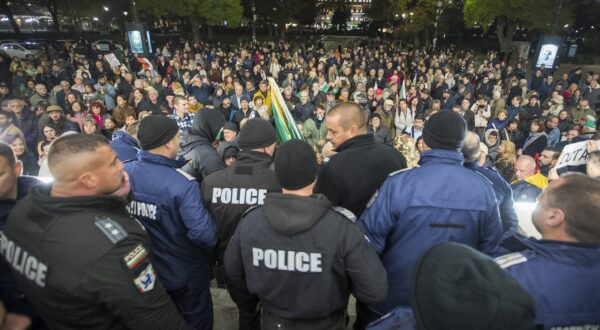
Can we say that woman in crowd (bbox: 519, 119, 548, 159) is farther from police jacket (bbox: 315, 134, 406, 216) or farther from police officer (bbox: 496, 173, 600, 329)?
police officer (bbox: 496, 173, 600, 329)

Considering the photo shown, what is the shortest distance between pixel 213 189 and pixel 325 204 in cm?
125

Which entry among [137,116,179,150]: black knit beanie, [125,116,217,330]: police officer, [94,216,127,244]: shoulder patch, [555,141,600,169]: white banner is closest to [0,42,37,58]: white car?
[137,116,179,150]: black knit beanie

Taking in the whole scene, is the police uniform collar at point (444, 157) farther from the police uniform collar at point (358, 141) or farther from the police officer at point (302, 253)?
the police officer at point (302, 253)

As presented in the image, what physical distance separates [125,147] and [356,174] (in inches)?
111

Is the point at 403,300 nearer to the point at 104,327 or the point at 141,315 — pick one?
the point at 141,315

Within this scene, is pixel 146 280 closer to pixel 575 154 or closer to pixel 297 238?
pixel 297 238

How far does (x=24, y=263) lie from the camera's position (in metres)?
1.68

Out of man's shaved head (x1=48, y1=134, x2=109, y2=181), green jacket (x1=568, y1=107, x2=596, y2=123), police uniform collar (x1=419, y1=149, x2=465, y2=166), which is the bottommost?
green jacket (x1=568, y1=107, x2=596, y2=123)

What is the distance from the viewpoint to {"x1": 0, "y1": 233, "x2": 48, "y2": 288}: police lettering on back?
5.35 ft

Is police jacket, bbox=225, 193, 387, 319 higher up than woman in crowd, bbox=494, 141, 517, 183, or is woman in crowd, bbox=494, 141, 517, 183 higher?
police jacket, bbox=225, 193, 387, 319

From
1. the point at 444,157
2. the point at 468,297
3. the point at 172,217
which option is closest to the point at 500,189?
the point at 444,157

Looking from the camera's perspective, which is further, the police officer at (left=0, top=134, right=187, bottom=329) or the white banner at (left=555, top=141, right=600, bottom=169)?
the white banner at (left=555, top=141, right=600, bottom=169)

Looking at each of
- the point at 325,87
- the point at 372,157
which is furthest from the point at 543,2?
the point at 372,157

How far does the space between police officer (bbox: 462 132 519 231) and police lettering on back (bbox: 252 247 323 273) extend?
163 centimetres
